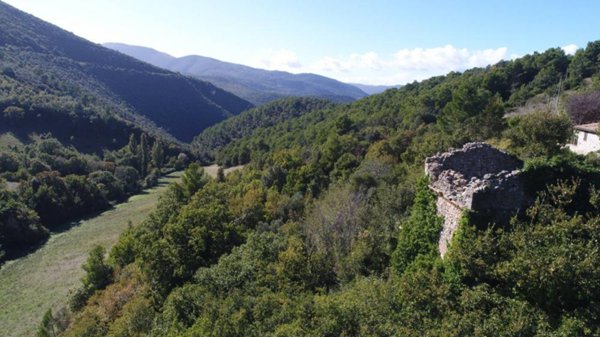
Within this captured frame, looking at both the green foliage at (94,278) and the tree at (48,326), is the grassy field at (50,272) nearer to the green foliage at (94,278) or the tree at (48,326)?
→ the tree at (48,326)

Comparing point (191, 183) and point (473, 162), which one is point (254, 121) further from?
point (473, 162)

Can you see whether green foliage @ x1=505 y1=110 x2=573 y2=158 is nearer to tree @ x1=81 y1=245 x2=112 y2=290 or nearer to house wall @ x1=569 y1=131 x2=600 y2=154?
house wall @ x1=569 y1=131 x2=600 y2=154

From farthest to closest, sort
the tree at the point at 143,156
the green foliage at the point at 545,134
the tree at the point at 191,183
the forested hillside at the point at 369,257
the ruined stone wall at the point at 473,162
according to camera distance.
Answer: the tree at the point at 143,156 → the tree at the point at 191,183 → the green foliage at the point at 545,134 → the ruined stone wall at the point at 473,162 → the forested hillside at the point at 369,257

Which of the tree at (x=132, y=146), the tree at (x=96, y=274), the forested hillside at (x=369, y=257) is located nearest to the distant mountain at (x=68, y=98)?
the tree at (x=132, y=146)

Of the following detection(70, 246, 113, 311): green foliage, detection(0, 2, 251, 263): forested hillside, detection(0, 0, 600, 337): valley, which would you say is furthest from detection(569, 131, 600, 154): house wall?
detection(0, 2, 251, 263): forested hillside

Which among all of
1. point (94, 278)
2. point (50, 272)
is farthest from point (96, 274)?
point (50, 272)
